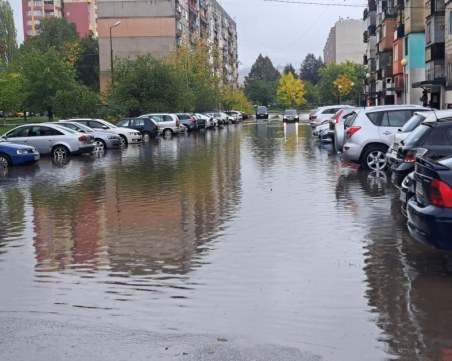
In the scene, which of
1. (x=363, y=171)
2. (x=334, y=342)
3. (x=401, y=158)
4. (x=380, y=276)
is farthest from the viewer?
(x=363, y=171)

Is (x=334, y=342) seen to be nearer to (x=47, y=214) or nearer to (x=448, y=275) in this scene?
(x=448, y=275)

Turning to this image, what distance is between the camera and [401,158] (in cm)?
1165

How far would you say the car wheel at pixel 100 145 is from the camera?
30053mm

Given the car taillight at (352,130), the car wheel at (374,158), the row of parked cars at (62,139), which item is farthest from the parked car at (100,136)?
the car wheel at (374,158)

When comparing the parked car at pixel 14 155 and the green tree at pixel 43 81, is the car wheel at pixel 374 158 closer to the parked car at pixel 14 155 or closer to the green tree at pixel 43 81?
the parked car at pixel 14 155

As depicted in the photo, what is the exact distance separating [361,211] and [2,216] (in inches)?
253

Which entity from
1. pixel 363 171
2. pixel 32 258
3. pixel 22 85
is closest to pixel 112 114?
pixel 22 85

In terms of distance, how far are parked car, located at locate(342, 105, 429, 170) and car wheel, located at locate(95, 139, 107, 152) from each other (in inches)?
582

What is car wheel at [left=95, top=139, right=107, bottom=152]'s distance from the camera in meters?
30.1

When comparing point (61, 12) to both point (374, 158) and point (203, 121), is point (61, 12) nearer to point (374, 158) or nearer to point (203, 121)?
point (203, 121)

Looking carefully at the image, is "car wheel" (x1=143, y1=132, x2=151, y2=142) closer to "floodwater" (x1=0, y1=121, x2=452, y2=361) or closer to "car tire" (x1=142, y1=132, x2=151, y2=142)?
"car tire" (x1=142, y1=132, x2=151, y2=142)

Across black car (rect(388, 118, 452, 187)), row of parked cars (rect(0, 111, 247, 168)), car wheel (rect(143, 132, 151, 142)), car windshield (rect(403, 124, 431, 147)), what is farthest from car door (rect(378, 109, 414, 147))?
car wheel (rect(143, 132, 151, 142))

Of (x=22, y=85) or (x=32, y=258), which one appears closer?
(x=32, y=258)

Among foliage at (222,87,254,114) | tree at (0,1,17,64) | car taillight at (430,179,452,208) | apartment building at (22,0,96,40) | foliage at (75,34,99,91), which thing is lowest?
car taillight at (430,179,452,208)
